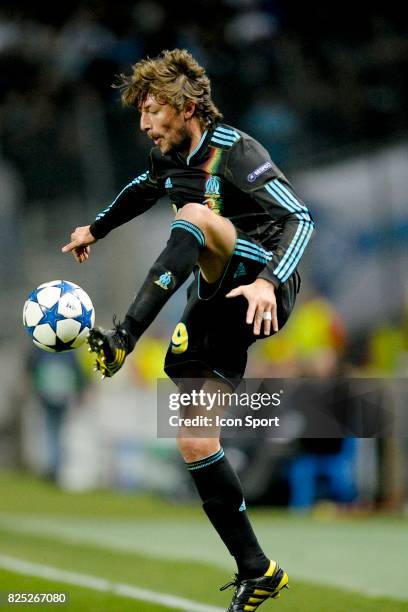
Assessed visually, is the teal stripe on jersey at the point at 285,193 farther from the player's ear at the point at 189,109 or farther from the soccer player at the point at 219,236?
the player's ear at the point at 189,109

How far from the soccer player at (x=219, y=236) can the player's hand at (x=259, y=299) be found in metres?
0.19

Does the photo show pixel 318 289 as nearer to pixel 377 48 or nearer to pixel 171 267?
pixel 377 48

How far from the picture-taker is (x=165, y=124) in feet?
17.5

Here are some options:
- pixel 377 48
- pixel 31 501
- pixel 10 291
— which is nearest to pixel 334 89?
pixel 377 48

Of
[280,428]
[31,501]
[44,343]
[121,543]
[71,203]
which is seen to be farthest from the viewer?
[71,203]

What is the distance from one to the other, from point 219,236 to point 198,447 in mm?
967

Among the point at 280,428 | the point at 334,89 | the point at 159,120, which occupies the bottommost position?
the point at 280,428

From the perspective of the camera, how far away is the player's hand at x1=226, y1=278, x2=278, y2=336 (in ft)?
16.0

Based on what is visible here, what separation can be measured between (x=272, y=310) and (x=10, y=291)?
350 inches

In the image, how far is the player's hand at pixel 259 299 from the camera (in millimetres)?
4887

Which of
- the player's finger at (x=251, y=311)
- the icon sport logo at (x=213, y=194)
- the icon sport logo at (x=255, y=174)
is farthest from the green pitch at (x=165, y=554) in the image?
the icon sport logo at (x=255, y=174)

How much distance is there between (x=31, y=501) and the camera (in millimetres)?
12125

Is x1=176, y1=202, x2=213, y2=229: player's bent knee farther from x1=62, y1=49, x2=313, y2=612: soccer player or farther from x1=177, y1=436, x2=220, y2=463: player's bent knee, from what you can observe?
x1=177, y1=436, x2=220, y2=463: player's bent knee

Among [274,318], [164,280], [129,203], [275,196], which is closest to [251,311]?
[274,318]
